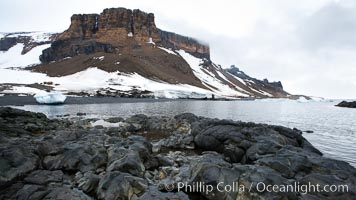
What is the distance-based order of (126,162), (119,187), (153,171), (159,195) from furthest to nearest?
(153,171) → (126,162) → (119,187) → (159,195)

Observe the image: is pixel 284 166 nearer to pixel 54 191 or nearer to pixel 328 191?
pixel 328 191

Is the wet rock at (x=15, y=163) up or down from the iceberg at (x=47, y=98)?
down

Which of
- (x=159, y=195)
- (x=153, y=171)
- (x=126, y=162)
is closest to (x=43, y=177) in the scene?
(x=126, y=162)

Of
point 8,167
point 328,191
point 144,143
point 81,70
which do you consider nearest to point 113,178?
point 8,167

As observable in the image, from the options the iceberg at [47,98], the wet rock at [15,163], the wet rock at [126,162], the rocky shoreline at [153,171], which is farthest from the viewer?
the iceberg at [47,98]

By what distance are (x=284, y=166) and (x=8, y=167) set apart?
12240 millimetres

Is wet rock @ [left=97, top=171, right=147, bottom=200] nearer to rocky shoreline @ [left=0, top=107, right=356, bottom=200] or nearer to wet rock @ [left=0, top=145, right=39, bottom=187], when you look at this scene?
rocky shoreline @ [left=0, top=107, right=356, bottom=200]

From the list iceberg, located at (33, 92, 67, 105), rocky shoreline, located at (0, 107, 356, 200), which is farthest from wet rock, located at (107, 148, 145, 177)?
iceberg, located at (33, 92, 67, 105)

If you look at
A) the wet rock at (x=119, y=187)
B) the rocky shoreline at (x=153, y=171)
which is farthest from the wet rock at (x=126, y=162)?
the wet rock at (x=119, y=187)

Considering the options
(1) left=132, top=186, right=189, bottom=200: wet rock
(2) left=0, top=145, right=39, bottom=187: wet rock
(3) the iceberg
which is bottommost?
(1) left=132, top=186, right=189, bottom=200: wet rock

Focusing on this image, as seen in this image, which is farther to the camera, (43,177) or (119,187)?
(43,177)

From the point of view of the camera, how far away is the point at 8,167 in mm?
12297

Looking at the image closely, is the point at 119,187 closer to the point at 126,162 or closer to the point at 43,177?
the point at 126,162

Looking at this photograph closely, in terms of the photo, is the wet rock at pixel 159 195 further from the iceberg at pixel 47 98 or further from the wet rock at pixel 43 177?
the iceberg at pixel 47 98
